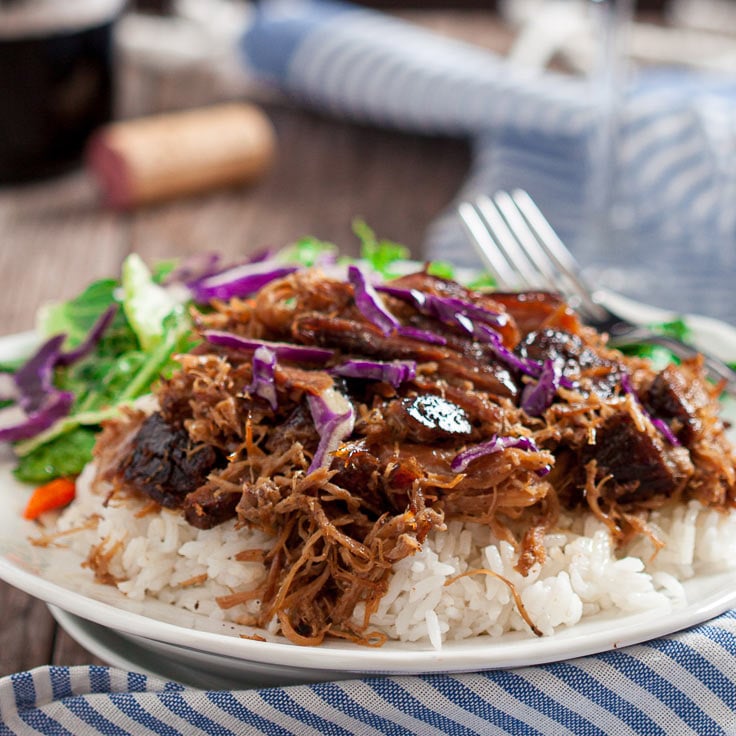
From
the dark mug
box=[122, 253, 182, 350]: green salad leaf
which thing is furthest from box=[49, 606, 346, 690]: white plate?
Answer: the dark mug

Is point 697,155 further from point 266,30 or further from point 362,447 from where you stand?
point 362,447

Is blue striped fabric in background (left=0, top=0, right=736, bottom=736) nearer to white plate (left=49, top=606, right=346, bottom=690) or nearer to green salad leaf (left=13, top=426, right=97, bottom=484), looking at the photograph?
white plate (left=49, top=606, right=346, bottom=690)

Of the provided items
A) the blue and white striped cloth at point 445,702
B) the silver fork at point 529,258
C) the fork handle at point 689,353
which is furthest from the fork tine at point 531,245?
the blue and white striped cloth at point 445,702

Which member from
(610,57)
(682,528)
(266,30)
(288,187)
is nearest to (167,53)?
(266,30)

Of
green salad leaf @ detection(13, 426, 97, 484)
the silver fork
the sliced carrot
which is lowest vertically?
the sliced carrot

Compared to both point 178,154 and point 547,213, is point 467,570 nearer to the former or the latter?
→ point 547,213

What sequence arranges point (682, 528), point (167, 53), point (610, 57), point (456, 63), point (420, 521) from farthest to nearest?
point (167, 53)
point (456, 63)
point (610, 57)
point (682, 528)
point (420, 521)
